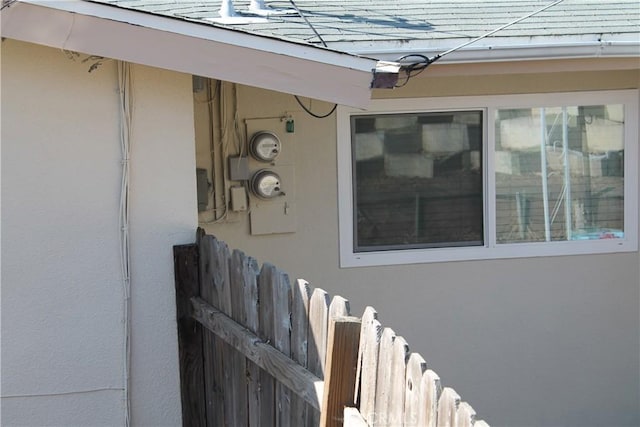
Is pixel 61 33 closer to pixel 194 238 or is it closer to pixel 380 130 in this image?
pixel 194 238

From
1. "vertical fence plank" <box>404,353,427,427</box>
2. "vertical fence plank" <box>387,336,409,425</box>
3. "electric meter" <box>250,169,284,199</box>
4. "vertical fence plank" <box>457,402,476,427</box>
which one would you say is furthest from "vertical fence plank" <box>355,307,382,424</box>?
"electric meter" <box>250,169,284,199</box>

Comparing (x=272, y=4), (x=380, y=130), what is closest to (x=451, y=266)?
(x=380, y=130)

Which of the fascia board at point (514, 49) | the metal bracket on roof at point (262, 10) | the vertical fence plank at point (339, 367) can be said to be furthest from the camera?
the metal bracket on roof at point (262, 10)

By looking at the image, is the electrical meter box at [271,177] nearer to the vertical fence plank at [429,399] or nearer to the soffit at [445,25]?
the soffit at [445,25]

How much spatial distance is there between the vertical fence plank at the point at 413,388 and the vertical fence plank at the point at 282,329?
3.29 feet

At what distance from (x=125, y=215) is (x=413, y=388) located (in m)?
2.12

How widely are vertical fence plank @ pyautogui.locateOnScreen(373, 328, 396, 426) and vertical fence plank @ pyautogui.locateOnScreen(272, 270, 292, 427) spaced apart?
754mm

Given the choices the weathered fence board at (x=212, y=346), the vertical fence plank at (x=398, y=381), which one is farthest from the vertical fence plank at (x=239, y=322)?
the vertical fence plank at (x=398, y=381)

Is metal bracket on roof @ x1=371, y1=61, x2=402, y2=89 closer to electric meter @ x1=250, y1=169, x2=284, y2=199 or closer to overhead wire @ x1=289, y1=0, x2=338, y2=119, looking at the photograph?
overhead wire @ x1=289, y1=0, x2=338, y2=119

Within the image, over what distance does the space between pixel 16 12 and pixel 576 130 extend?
4.22m

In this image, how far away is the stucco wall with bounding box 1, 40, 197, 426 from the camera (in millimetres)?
4180

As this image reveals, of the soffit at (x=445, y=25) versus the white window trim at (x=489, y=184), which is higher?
the soffit at (x=445, y=25)

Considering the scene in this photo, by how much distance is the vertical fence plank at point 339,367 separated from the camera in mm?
3053

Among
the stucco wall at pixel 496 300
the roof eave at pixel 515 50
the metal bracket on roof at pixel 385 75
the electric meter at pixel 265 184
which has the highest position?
the roof eave at pixel 515 50
